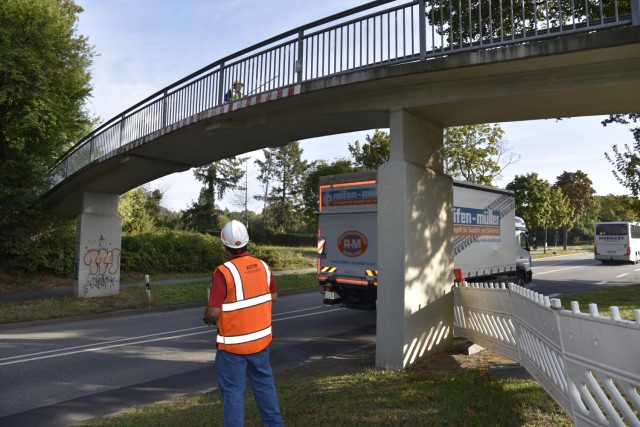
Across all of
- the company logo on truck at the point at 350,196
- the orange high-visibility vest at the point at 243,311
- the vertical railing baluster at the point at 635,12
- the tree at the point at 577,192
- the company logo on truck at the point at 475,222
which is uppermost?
the tree at the point at 577,192

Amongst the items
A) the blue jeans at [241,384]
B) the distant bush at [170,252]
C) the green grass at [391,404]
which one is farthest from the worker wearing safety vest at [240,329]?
the distant bush at [170,252]

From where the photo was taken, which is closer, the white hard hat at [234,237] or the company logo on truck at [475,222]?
the white hard hat at [234,237]

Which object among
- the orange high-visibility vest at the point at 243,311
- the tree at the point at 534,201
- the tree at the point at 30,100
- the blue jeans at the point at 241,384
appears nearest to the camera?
the blue jeans at the point at 241,384

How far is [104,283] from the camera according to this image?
14883mm

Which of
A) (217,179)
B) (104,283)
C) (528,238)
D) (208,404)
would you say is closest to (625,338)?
(208,404)

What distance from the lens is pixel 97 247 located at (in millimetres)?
14797

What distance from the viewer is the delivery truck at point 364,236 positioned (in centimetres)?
986

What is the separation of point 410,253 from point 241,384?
148 inches

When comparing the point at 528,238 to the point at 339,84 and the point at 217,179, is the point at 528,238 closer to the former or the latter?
the point at 339,84

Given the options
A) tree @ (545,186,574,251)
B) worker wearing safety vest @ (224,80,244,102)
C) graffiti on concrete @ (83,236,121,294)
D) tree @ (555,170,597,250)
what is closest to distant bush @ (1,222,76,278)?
graffiti on concrete @ (83,236,121,294)

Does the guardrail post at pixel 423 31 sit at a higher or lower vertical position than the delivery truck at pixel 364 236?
higher

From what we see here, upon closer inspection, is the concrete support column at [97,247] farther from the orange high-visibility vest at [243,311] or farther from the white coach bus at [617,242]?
the white coach bus at [617,242]

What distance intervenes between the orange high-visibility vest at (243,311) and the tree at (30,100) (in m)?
15.5

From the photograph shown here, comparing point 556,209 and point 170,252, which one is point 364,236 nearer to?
point 170,252
